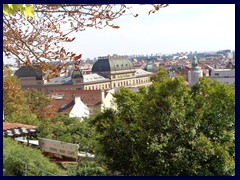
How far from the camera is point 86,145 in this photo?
824 cm

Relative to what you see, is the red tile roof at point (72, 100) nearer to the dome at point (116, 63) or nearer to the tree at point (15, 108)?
the dome at point (116, 63)

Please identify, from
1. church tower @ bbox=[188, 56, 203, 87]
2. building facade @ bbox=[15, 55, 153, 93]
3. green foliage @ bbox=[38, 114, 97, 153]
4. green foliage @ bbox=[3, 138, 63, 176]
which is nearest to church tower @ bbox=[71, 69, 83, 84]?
building facade @ bbox=[15, 55, 153, 93]

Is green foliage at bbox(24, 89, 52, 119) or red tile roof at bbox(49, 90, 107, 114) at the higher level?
green foliage at bbox(24, 89, 52, 119)

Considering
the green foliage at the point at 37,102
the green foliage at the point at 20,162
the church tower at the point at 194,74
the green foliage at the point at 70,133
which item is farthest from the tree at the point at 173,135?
the church tower at the point at 194,74

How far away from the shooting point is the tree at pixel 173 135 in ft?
21.3

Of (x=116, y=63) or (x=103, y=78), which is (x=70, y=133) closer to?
(x=116, y=63)

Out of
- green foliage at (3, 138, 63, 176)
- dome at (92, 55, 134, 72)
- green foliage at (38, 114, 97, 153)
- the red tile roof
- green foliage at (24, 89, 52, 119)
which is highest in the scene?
dome at (92, 55, 134, 72)

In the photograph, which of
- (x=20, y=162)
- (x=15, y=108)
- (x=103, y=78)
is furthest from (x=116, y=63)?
(x=20, y=162)

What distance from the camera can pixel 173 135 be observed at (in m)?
6.66

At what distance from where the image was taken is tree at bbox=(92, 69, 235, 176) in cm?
648

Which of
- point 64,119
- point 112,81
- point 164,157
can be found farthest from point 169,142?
point 112,81

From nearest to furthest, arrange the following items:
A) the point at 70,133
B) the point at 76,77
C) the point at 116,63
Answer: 1. the point at 70,133
2. the point at 116,63
3. the point at 76,77

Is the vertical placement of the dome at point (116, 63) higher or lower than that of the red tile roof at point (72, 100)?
higher

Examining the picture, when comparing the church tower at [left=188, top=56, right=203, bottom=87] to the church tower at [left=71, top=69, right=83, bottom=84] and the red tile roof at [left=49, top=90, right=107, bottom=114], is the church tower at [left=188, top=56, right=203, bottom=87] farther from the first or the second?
the church tower at [left=71, top=69, right=83, bottom=84]
